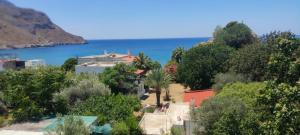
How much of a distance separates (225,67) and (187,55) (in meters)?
6.12

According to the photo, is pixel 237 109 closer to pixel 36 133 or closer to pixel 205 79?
pixel 36 133

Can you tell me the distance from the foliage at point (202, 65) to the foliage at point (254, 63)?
24.2 feet

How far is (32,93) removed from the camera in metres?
30.8

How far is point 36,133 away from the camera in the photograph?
23.4 meters

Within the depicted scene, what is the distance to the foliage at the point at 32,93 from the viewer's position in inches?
1126

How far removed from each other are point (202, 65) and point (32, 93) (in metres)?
22.1

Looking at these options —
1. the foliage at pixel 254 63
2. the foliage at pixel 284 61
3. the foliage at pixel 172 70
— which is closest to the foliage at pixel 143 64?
the foliage at pixel 172 70

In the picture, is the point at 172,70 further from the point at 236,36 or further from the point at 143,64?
the point at 236,36

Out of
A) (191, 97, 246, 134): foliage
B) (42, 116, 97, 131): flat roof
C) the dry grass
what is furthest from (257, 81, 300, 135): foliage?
the dry grass

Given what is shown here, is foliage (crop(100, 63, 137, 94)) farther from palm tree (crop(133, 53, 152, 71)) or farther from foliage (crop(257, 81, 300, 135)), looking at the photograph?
foliage (crop(257, 81, 300, 135))

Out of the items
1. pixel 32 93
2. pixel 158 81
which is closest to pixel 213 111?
pixel 32 93

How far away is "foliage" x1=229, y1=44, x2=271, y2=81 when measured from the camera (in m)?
35.9

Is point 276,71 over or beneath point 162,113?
over

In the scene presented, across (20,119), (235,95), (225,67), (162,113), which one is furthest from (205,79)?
(20,119)
